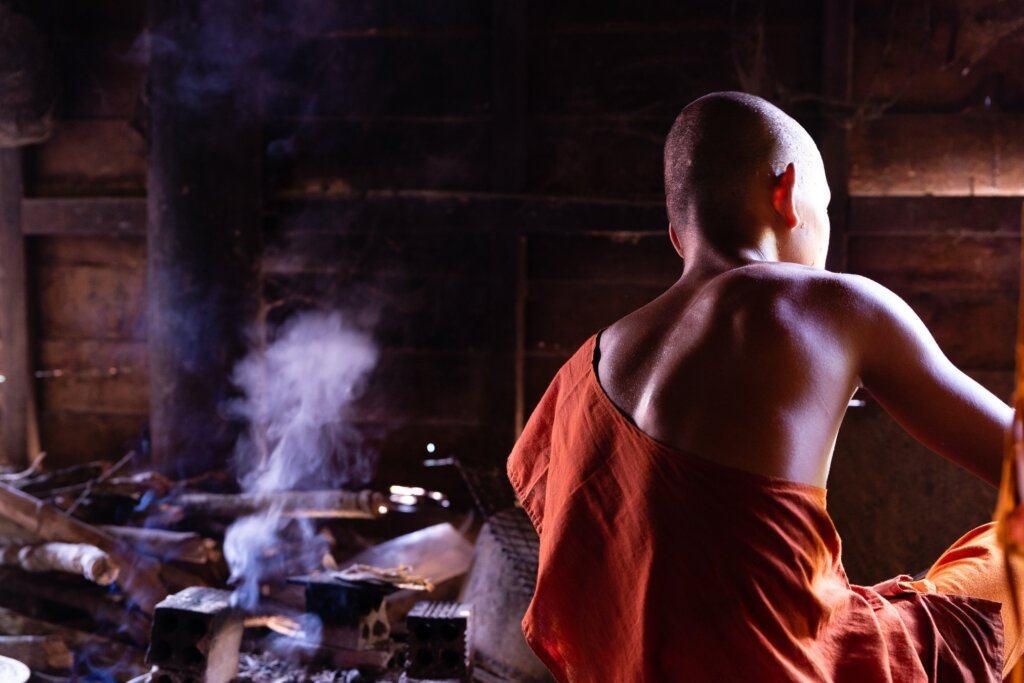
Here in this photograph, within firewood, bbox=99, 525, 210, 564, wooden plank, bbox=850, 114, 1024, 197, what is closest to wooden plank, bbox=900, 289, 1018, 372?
wooden plank, bbox=850, 114, 1024, 197

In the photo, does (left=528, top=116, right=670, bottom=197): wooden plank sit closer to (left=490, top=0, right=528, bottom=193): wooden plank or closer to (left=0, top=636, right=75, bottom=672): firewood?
(left=490, top=0, right=528, bottom=193): wooden plank

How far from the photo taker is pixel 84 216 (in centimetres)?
610

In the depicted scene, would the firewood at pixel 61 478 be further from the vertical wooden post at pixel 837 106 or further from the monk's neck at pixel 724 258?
the vertical wooden post at pixel 837 106

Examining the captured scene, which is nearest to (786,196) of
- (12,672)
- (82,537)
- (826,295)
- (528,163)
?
(826,295)

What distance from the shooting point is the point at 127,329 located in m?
6.32

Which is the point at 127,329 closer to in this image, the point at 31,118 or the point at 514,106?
the point at 31,118

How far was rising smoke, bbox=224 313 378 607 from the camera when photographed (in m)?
5.79

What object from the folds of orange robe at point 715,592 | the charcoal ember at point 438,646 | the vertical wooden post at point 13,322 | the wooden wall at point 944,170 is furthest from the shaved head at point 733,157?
the vertical wooden post at point 13,322

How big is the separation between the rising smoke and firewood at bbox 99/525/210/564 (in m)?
0.88

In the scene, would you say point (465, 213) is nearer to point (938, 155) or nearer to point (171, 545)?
point (171, 545)

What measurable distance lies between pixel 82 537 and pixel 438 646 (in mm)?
2404

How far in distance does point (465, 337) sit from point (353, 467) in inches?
49.1

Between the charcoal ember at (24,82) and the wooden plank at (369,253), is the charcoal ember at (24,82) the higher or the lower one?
the higher one

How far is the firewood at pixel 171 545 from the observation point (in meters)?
4.80
